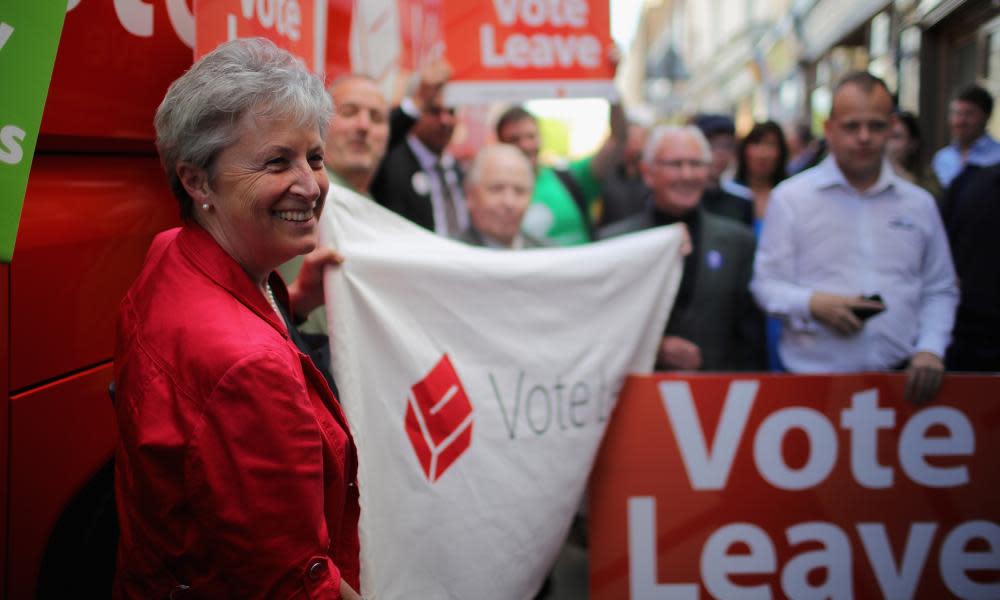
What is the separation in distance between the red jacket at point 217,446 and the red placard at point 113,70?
0.74 metres

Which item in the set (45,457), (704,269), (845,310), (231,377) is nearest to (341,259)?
(45,457)

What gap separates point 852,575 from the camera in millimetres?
3205

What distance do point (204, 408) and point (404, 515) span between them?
1.28 metres

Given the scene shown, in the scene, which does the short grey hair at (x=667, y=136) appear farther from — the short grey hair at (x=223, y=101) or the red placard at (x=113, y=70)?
the short grey hair at (x=223, y=101)

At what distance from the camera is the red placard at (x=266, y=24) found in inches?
99.4

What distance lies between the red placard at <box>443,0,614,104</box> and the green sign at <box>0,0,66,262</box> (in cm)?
333

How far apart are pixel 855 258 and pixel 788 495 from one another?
1.13 m

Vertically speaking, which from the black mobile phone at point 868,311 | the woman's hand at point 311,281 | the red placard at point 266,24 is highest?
the red placard at point 266,24

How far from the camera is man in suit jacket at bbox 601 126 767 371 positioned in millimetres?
4301

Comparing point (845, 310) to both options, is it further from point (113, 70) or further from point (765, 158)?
point (765, 158)

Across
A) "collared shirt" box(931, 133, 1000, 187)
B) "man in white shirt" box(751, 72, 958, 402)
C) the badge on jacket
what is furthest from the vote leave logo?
"collared shirt" box(931, 133, 1000, 187)

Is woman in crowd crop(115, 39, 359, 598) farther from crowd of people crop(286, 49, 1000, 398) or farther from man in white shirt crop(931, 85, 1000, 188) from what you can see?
man in white shirt crop(931, 85, 1000, 188)

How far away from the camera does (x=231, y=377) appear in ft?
5.18

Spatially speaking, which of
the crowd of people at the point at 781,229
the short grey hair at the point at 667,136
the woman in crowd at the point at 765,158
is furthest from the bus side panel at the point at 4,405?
the woman in crowd at the point at 765,158
